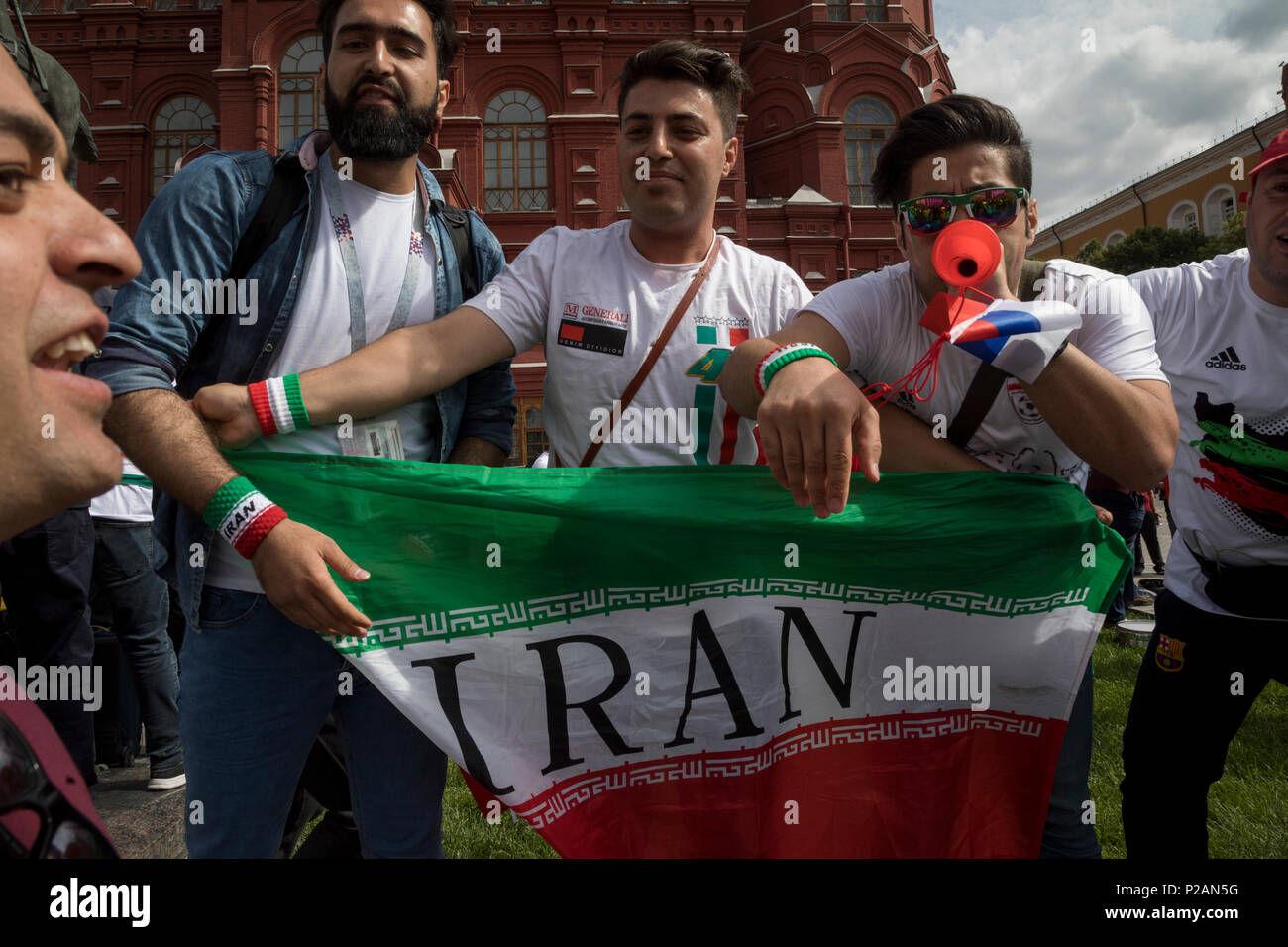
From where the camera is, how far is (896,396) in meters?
2.33

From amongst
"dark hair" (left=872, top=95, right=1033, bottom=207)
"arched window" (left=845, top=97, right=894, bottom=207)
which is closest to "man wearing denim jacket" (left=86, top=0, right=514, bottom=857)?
"dark hair" (left=872, top=95, right=1033, bottom=207)

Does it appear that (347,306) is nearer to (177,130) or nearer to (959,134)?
(959,134)

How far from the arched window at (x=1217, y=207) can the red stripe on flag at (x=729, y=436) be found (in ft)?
193

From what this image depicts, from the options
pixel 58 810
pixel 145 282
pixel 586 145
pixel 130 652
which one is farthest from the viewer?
pixel 586 145

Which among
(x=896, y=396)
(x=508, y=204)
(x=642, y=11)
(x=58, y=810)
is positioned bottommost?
(x=58, y=810)

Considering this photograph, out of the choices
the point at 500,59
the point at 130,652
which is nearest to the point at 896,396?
the point at 130,652

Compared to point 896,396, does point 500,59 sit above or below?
above

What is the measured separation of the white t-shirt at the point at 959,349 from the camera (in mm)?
2135

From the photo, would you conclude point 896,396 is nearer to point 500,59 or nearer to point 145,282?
point 145,282

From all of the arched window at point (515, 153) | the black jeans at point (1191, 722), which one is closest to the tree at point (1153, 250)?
the arched window at point (515, 153)

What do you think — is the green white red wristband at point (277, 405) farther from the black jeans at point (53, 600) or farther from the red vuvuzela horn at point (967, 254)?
the black jeans at point (53, 600)

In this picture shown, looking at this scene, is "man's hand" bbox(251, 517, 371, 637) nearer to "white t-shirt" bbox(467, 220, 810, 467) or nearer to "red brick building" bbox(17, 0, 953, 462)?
"white t-shirt" bbox(467, 220, 810, 467)
